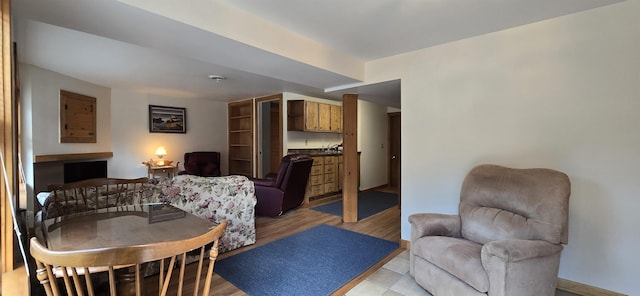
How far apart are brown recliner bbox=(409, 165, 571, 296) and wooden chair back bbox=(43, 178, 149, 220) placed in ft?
8.28

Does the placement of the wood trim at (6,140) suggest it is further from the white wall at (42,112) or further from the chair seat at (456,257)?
the white wall at (42,112)

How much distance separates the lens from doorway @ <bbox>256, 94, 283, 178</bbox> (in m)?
5.72

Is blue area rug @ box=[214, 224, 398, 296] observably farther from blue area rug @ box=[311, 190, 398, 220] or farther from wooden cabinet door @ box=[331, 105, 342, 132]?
wooden cabinet door @ box=[331, 105, 342, 132]

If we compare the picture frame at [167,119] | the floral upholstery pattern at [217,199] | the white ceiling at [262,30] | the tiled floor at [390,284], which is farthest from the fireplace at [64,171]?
the tiled floor at [390,284]

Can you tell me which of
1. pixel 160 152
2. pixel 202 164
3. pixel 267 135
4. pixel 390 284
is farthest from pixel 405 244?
pixel 160 152

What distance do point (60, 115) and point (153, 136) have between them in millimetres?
1632

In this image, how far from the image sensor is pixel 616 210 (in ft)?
6.77

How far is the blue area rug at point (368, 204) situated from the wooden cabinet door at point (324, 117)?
1567mm

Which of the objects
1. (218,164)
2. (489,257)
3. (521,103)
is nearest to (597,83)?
(521,103)

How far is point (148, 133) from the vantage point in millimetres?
5652

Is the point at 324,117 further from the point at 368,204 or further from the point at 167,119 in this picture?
the point at 167,119

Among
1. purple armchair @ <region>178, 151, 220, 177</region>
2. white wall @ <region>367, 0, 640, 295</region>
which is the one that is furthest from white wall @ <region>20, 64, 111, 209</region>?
white wall @ <region>367, 0, 640, 295</region>

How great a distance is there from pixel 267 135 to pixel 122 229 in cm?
485

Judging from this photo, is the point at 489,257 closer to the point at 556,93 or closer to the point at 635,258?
the point at 635,258
